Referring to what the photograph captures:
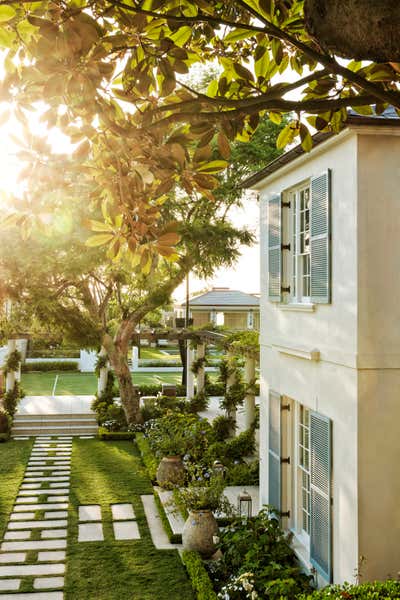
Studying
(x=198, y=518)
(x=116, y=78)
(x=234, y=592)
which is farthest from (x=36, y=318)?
(x=116, y=78)

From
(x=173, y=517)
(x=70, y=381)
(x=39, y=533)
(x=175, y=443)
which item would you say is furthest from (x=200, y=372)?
(x=70, y=381)

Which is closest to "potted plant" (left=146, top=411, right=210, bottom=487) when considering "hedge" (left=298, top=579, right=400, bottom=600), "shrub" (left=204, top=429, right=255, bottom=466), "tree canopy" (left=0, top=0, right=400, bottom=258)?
"shrub" (left=204, top=429, right=255, bottom=466)

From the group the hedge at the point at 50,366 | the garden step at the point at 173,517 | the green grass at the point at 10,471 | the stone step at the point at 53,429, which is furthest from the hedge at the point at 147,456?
the hedge at the point at 50,366

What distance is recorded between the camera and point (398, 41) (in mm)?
1765

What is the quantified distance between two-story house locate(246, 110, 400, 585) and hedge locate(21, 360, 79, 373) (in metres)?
29.3

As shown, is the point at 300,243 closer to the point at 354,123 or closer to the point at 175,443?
the point at 354,123

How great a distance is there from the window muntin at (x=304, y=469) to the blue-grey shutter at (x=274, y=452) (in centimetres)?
37

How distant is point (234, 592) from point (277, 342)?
135 inches

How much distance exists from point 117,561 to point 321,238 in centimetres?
591

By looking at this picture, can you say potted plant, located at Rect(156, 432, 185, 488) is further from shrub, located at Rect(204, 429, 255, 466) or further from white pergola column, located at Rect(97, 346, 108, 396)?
white pergola column, located at Rect(97, 346, 108, 396)

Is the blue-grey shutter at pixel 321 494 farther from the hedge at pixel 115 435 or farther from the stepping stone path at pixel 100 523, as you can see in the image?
the hedge at pixel 115 435

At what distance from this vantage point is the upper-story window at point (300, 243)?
7.73 m

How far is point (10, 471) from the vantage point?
15.7 m

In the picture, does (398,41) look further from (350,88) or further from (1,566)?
(1,566)
